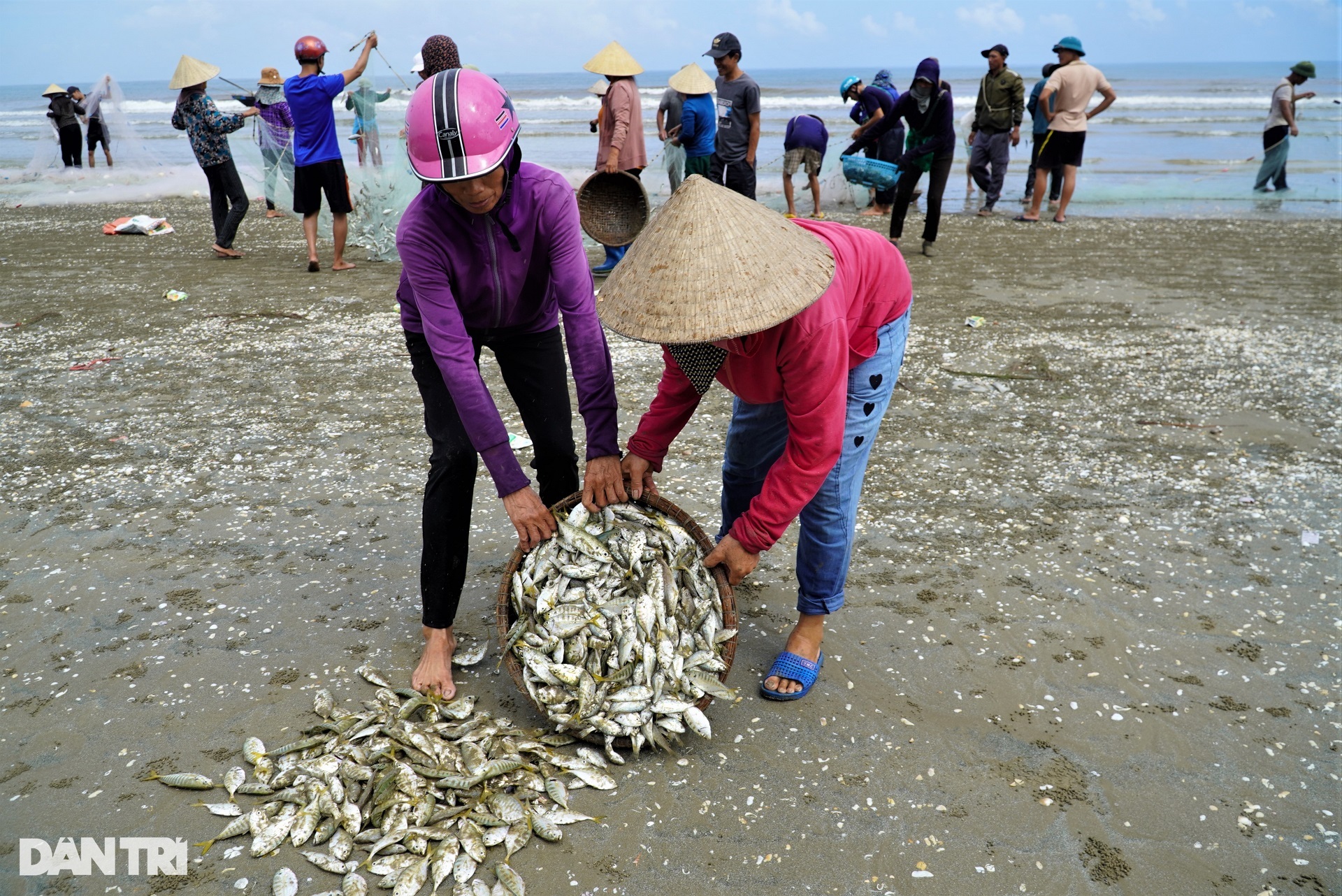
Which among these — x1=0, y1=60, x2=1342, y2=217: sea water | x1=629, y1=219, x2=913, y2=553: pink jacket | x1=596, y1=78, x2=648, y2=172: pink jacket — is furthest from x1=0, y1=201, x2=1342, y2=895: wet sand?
x1=0, y1=60, x2=1342, y2=217: sea water

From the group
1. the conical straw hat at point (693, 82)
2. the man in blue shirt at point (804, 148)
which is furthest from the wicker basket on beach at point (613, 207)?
the man in blue shirt at point (804, 148)

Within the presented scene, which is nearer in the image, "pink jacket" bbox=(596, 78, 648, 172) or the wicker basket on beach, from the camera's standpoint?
the wicker basket on beach

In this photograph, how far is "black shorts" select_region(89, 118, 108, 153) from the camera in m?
12.6

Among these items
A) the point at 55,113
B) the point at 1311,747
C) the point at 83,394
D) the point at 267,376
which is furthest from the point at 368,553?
the point at 55,113

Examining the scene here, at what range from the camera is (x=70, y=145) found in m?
14.3

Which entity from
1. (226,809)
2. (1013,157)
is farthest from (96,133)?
(1013,157)

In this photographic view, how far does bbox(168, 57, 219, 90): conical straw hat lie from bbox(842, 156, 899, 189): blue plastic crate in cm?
638

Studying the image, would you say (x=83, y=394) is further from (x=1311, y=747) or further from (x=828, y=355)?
(x=1311, y=747)

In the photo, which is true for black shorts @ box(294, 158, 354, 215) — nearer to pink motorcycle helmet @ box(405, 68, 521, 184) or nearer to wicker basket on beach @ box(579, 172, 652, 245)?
wicker basket on beach @ box(579, 172, 652, 245)

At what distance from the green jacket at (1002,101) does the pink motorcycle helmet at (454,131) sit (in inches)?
406

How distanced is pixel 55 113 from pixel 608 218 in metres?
11.9

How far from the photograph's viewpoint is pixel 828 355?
216cm

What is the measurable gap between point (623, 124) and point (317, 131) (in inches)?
108

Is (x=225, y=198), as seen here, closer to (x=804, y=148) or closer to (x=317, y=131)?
(x=317, y=131)
